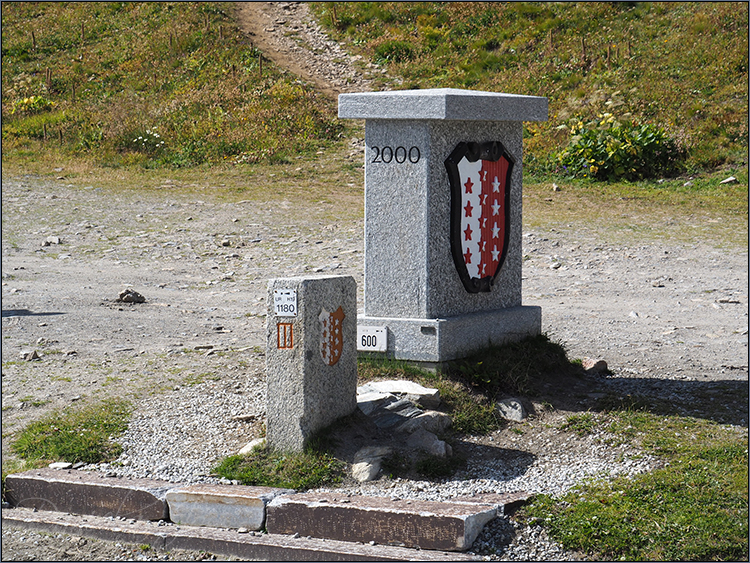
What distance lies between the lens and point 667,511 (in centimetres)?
452

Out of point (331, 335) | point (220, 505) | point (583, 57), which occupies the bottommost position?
point (220, 505)

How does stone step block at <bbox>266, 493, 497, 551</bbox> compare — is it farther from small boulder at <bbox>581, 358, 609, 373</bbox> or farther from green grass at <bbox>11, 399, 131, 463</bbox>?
small boulder at <bbox>581, 358, 609, 373</bbox>

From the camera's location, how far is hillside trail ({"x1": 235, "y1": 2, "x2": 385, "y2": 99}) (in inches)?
882

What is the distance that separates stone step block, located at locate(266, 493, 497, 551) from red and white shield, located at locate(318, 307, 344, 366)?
0.93m

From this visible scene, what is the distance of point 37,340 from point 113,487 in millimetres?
3501

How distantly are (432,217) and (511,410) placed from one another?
56.9 inches

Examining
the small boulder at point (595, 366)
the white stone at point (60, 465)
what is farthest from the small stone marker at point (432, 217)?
the white stone at point (60, 465)

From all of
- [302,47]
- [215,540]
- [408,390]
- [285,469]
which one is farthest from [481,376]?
[302,47]

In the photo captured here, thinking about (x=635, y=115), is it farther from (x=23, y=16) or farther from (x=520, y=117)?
(x=23, y=16)

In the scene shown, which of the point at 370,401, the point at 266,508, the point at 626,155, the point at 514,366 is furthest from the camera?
the point at 626,155

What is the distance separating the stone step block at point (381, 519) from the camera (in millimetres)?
4441

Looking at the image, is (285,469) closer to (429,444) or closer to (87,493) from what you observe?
(429,444)

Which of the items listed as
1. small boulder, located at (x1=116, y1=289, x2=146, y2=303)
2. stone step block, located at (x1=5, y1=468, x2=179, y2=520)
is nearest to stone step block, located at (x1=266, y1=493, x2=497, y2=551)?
stone step block, located at (x1=5, y1=468, x2=179, y2=520)

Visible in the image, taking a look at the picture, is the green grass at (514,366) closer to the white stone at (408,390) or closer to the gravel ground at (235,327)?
the gravel ground at (235,327)
